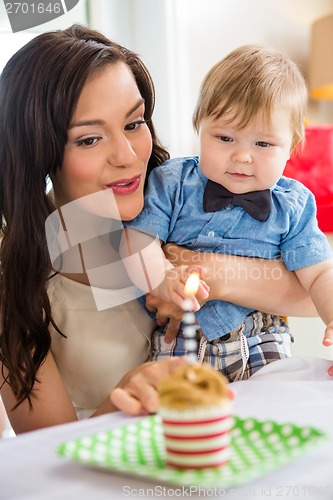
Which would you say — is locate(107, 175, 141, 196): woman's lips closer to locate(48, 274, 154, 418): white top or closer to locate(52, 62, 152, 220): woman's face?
locate(52, 62, 152, 220): woman's face

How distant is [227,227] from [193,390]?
2.79ft

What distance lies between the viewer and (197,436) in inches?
24.9

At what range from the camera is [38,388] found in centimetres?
130

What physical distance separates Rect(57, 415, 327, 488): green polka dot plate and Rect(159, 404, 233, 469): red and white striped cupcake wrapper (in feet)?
0.03

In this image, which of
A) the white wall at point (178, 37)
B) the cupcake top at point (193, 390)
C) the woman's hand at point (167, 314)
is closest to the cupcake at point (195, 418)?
the cupcake top at point (193, 390)

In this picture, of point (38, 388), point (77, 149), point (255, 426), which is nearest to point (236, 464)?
point (255, 426)

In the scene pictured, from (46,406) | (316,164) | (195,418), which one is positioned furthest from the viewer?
(316,164)

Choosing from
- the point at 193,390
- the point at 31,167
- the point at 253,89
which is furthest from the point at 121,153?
the point at 193,390

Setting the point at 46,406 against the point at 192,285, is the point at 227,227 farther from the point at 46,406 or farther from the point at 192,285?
the point at 192,285

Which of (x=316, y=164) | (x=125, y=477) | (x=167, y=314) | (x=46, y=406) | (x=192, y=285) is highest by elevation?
(x=192, y=285)

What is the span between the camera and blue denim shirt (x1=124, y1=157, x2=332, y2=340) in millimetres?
1435

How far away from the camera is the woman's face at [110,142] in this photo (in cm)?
133

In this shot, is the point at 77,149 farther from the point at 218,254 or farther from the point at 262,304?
the point at 262,304

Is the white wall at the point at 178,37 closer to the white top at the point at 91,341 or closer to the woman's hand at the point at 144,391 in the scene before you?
the white top at the point at 91,341
